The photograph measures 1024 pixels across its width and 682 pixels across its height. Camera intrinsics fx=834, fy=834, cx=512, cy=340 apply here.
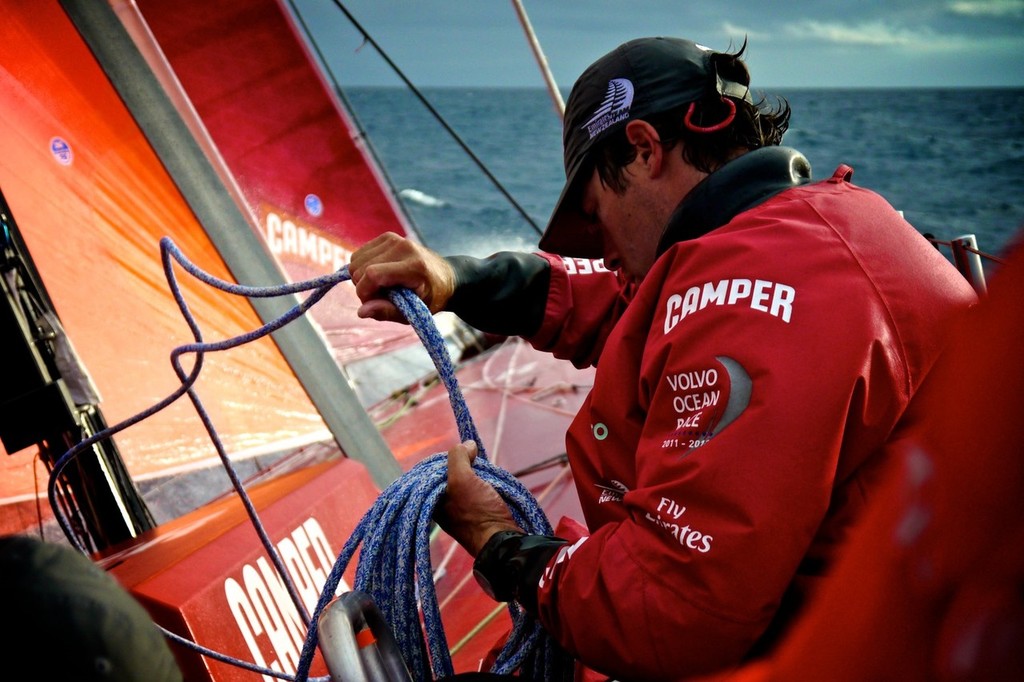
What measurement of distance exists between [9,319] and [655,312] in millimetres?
1306

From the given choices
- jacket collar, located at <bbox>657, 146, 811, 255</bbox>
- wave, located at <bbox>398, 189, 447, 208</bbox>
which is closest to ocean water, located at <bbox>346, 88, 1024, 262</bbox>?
wave, located at <bbox>398, 189, 447, 208</bbox>

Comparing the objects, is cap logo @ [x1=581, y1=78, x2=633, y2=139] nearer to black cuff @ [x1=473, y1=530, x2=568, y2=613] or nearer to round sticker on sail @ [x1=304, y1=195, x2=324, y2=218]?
black cuff @ [x1=473, y1=530, x2=568, y2=613]

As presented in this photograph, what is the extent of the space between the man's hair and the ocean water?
696 millimetres

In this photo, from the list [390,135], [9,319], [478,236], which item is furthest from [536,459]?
[390,135]

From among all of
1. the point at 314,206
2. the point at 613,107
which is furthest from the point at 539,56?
the point at 314,206

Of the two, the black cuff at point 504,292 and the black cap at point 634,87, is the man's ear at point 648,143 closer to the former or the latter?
the black cap at point 634,87

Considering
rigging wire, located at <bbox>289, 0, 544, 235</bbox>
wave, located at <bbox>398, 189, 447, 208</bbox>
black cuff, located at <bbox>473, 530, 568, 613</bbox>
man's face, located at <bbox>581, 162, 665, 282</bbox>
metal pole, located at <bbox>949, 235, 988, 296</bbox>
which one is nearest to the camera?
black cuff, located at <bbox>473, 530, 568, 613</bbox>

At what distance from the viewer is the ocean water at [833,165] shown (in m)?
12.6

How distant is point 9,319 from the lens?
1639mm

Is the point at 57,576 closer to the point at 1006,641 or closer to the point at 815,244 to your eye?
the point at 1006,641

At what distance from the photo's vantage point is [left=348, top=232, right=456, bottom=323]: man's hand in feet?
4.31

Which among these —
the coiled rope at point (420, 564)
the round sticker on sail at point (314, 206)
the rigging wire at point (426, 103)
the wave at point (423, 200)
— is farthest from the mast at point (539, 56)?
the wave at point (423, 200)

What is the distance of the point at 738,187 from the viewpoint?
1116mm

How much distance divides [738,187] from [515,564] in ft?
1.89
